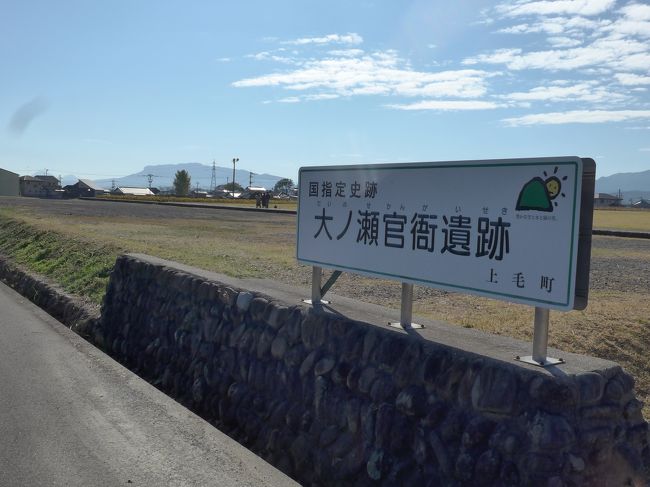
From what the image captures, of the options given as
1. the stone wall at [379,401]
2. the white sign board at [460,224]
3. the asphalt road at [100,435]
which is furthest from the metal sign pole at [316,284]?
the asphalt road at [100,435]

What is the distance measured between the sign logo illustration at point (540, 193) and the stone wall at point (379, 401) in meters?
0.93

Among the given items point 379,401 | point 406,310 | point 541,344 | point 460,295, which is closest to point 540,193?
point 541,344

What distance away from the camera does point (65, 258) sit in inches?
603

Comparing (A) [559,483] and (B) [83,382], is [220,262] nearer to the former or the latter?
(B) [83,382]

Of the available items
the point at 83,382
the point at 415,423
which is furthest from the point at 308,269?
the point at 415,423

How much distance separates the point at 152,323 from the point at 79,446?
3113mm

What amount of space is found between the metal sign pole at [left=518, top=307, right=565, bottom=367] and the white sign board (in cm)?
16

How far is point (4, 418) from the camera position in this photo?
19.1ft

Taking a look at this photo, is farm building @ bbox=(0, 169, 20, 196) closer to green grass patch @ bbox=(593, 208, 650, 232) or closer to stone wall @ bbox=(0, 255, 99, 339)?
green grass patch @ bbox=(593, 208, 650, 232)

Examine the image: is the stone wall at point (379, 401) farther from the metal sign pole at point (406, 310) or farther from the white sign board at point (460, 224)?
the white sign board at point (460, 224)

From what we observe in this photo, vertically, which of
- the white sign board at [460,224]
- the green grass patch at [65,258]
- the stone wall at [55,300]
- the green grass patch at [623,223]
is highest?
the white sign board at [460,224]

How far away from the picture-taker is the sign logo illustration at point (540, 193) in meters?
3.72

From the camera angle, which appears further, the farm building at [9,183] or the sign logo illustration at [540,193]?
the farm building at [9,183]

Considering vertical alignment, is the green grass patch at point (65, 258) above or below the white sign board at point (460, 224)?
below
